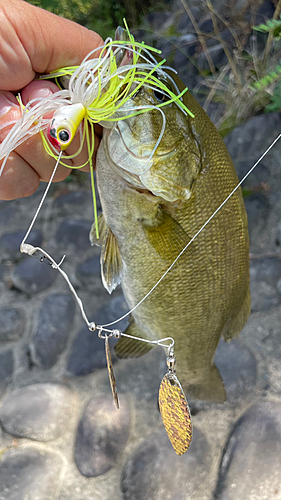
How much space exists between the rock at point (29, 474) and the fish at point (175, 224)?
0.83 meters

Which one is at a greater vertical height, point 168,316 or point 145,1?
point 145,1

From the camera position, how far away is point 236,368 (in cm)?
169

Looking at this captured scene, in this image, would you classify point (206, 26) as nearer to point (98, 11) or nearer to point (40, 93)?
point (98, 11)

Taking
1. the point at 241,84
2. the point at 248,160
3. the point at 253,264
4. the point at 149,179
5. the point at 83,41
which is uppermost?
the point at 83,41

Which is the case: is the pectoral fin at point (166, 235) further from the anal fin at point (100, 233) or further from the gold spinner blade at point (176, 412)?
the gold spinner blade at point (176, 412)

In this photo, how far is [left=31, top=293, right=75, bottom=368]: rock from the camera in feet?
5.83

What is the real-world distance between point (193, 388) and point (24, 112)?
1.30m

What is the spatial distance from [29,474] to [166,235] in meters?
1.31

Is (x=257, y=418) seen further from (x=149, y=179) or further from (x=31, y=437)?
(x=149, y=179)

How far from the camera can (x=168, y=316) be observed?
1.17 m

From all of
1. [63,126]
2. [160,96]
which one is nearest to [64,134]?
[63,126]

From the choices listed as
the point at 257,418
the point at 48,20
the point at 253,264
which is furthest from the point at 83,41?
the point at 257,418

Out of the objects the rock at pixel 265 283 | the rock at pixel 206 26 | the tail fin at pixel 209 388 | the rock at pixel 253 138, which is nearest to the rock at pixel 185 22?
the rock at pixel 206 26

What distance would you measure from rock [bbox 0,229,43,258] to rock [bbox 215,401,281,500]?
66.3 inches
